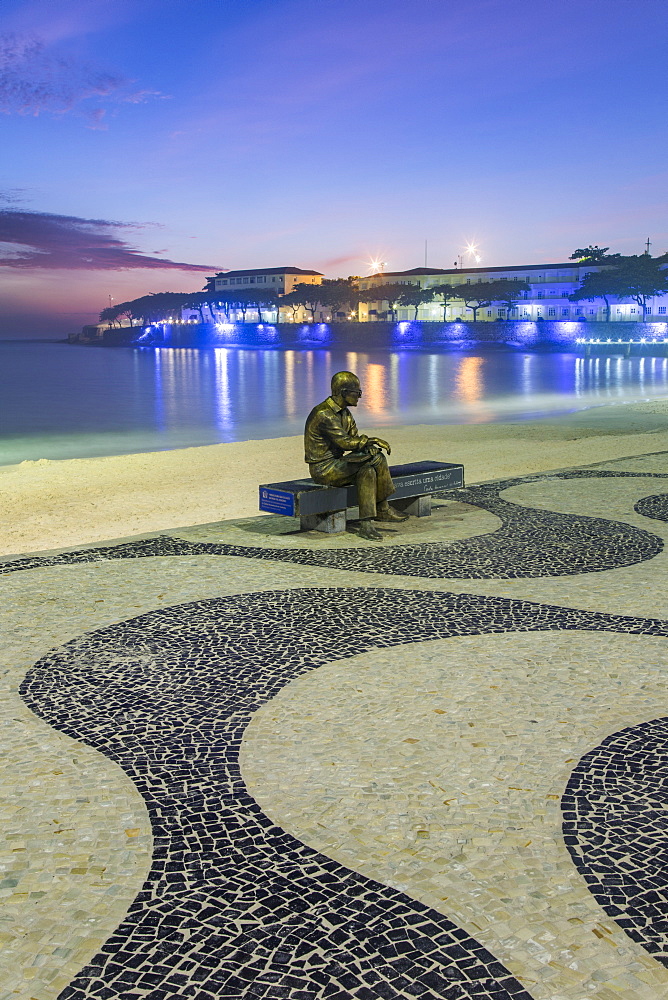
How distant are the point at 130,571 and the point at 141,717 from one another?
3131 mm

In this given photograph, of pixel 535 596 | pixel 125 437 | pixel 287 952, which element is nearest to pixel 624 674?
pixel 535 596

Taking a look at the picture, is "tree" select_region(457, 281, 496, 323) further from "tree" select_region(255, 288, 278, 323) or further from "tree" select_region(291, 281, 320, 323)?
"tree" select_region(255, 288, 278, 323)

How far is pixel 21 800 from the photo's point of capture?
4004mm

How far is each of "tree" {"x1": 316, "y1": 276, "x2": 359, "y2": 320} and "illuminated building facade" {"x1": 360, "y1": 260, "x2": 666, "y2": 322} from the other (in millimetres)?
1653

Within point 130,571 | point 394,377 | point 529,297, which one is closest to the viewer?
point 130,571

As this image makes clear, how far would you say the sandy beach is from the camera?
36.2 ft

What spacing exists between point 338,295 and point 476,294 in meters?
22.6

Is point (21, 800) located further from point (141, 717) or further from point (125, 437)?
point (125, 437)

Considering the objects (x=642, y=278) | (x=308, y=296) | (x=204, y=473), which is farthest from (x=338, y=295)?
(x=204, y=473)

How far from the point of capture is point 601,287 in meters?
97.5

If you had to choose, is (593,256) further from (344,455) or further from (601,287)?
(344,455)

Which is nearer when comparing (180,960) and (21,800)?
(180,960)

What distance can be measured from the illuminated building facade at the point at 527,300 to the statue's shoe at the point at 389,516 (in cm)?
9510

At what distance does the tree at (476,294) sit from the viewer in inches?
4545
